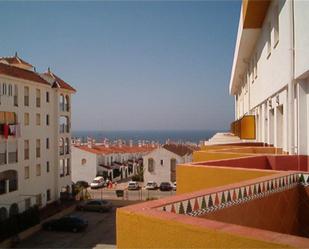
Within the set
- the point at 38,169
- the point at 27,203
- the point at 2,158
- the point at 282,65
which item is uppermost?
the point at 282,65

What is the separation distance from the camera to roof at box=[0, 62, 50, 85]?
29969mm

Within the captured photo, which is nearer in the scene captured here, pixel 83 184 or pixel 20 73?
pixel 20 73

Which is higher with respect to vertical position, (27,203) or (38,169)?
(38,169)

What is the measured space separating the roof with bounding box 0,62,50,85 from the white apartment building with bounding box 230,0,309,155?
67.0ft

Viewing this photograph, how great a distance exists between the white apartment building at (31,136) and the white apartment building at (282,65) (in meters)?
20.8

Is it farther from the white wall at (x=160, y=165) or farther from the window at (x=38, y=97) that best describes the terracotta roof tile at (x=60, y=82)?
the white wall at (x=160, y=165)

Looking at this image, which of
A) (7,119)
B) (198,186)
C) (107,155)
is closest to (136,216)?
(198,186)

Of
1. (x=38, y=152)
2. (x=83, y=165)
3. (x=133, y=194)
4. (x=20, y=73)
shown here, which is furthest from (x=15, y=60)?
(x=83, y=165)

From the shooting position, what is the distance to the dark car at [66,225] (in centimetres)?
2986

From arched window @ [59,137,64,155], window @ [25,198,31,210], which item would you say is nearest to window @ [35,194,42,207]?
window @ [25,198,31,210]

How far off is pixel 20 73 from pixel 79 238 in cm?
→ 1425

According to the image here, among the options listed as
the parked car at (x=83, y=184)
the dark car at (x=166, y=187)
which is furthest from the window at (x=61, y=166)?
the dark car at (x=166, y=187)

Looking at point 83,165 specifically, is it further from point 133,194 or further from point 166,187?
point 166,187

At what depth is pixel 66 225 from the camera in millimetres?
30031
